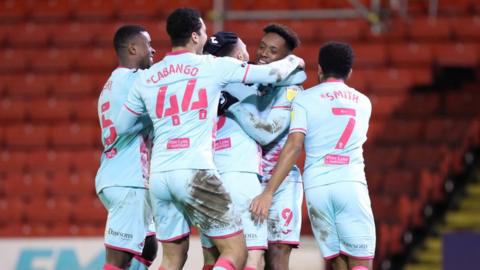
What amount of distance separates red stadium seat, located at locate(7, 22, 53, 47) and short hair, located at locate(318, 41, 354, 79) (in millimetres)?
9228

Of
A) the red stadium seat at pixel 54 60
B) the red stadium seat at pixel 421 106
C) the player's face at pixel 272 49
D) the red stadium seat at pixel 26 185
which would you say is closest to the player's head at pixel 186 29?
the player's face at pixel 272 49

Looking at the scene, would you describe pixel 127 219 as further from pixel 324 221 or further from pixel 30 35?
pixel 30 35

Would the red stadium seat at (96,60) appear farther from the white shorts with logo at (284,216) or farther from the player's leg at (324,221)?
the player's leg at (324,221)

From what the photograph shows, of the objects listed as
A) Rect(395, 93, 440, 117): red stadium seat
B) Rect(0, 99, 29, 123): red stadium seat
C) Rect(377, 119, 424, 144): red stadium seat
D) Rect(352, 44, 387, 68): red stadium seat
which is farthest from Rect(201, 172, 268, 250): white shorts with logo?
Rect(0, 99, 29, 123): red stadium seat

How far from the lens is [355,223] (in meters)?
6.75

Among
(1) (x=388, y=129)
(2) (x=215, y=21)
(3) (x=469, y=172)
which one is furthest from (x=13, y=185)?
(3) (x=469, y=172)

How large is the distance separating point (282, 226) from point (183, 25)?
56.0 inches

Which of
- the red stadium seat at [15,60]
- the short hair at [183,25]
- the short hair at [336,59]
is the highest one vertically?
the short hair at [183,25]

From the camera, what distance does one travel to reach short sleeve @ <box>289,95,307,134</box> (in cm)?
670

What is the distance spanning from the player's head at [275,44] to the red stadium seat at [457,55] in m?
6.94

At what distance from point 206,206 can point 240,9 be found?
912 cm

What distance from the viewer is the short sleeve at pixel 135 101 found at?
651cm

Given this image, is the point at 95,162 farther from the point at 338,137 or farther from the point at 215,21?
the point at 338,137

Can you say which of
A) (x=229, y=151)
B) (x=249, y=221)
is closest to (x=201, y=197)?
(x=249, y=221)
